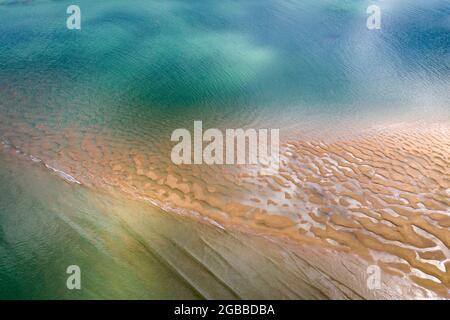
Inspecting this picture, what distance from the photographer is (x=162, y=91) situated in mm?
10875

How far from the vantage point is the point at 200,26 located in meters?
15.2

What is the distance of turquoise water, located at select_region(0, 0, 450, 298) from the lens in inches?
222

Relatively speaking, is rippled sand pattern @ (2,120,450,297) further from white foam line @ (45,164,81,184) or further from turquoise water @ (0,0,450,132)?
turquoise water @ (0,0,450,132)

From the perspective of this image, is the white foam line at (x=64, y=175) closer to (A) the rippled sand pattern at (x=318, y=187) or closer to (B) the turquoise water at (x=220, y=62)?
(A) the rippled sand pattern at (x=318, y=187)

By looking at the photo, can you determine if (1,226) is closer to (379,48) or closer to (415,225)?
(415,225)

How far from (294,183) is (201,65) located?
7.01 m

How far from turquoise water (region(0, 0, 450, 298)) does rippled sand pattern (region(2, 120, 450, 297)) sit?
300 millimetres

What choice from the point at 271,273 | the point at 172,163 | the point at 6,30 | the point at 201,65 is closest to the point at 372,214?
the point at 271,273

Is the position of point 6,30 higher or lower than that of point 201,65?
higher

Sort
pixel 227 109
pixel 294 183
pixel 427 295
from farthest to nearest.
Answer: pixel 227 109
pixel 294 183
pixel 427 295

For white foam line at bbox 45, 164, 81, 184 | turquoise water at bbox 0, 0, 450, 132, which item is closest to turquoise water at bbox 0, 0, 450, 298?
turquoise water at bbox 0, 0, 450, 132

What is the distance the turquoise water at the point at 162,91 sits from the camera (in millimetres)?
5629

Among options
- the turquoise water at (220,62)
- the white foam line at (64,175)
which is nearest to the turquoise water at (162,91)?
the turquoise water at (220,62)

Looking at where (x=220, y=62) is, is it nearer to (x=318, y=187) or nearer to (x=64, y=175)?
(x=318, y=187)
